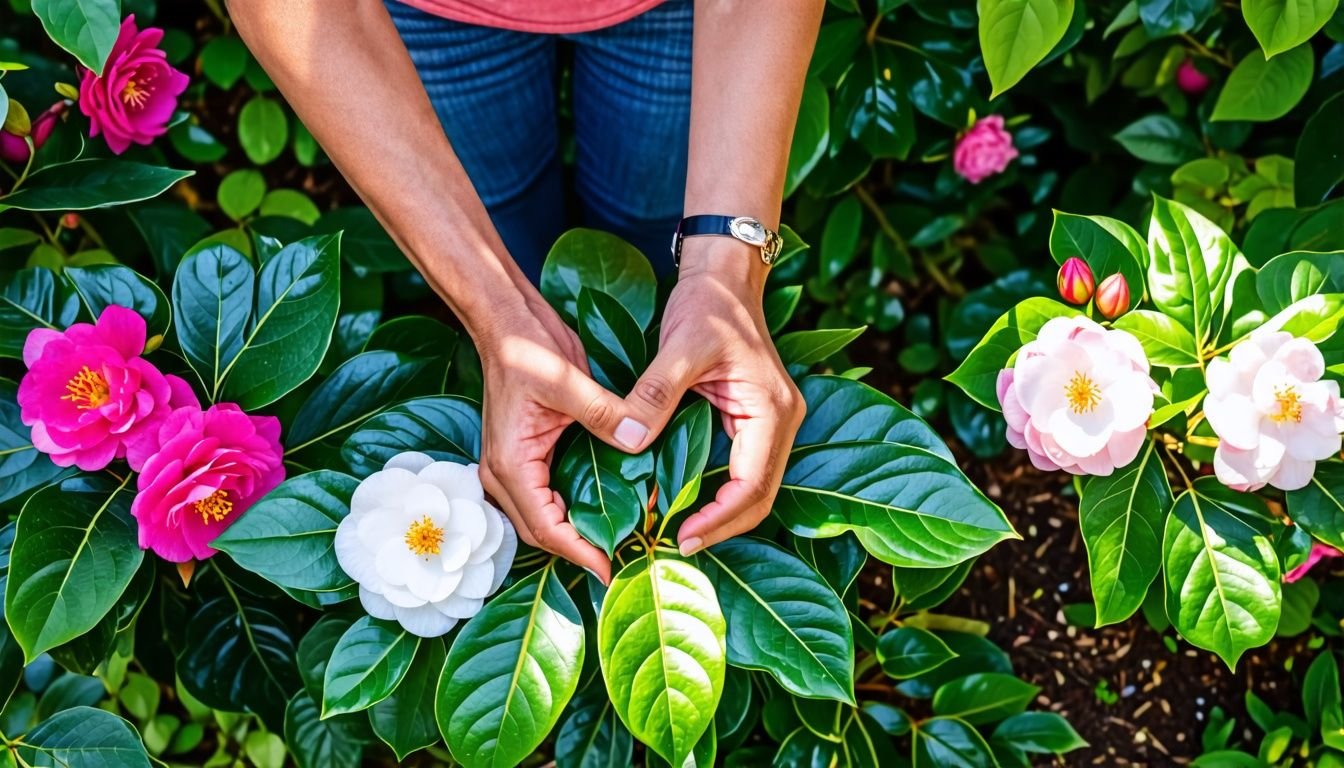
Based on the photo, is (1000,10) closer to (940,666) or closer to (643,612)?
(643,612)

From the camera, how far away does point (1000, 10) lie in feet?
3.63

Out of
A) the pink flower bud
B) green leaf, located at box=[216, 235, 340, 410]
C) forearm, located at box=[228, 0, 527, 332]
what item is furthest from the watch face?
the pink flower bud

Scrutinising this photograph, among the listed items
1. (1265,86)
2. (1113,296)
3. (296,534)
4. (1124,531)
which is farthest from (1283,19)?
(296,534)

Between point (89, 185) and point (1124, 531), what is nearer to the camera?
point (1124, 531)

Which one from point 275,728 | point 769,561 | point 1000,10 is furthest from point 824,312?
point 275,728

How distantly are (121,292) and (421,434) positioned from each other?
377mm

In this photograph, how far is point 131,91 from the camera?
1220 millimetres

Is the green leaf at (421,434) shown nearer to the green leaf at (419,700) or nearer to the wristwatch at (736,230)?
the green leaf at (419,700)

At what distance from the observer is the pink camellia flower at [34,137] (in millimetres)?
1192

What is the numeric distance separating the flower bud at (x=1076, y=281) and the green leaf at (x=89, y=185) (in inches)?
37.3

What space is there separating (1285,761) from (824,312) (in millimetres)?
991

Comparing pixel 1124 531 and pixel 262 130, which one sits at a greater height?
pixel 262 130

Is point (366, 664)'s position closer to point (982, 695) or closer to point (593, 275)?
point (593, 275)

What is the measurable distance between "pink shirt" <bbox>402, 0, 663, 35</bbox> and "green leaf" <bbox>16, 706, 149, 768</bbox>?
82cm
